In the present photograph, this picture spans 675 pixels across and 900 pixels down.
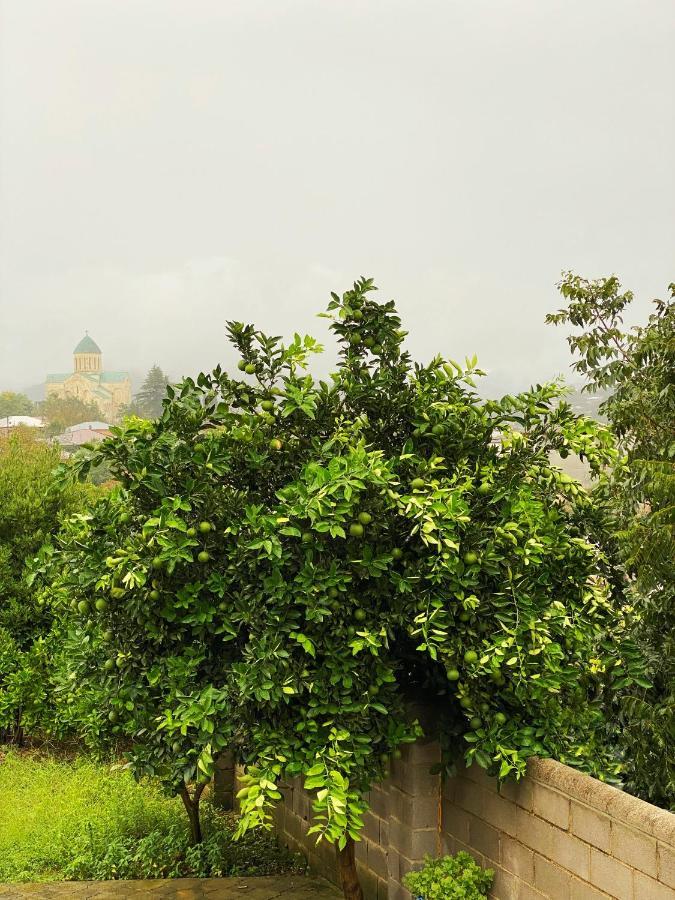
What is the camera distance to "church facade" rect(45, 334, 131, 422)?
111 metres

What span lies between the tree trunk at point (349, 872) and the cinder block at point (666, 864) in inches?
88.5

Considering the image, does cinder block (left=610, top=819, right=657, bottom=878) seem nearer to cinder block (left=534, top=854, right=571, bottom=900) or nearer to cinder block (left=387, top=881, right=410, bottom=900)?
cinder block (left=534, top=854, right=571, bottom=900)

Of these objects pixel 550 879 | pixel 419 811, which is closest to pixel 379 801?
pixel 419 811

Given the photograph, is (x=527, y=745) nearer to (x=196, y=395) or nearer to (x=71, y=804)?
(x=196, y=395)

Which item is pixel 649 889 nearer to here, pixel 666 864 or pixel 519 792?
pixel 666 864

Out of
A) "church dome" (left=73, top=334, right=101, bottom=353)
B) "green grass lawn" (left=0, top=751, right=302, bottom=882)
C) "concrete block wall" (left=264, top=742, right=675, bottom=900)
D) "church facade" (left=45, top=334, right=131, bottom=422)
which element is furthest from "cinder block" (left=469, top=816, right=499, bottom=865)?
"church dome" (left=73, top=334, right=101, bottom=353)

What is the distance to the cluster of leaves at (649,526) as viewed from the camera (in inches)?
261

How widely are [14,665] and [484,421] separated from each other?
28.1 feet

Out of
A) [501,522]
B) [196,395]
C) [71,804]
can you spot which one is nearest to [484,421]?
[501,522]

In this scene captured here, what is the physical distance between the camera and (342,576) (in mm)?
5289

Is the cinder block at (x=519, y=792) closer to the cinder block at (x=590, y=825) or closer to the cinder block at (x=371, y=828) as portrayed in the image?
the cinder block at (x=590, y=825)

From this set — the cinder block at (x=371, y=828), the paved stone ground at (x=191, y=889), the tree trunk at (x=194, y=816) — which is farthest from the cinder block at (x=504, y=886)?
the tree trunk at (x=194, y=816)

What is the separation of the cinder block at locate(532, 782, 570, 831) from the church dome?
135 metres

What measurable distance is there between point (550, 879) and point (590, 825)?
505 millimetres
